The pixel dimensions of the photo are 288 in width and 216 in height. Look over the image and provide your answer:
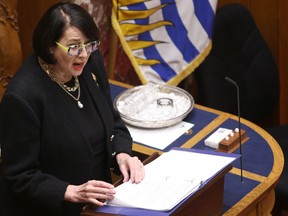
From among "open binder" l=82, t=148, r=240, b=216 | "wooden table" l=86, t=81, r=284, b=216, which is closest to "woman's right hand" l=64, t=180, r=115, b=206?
"open binder" l=82, t=148, r=240, b=216

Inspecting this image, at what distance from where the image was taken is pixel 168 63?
3691mm

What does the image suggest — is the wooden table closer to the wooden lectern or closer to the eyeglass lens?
the wooden lectern

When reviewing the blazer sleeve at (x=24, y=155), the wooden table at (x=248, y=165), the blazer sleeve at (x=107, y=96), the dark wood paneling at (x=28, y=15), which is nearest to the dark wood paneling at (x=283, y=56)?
the wooden table at (x=248, y=165)

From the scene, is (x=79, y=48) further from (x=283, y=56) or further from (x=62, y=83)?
(x=283, y=56)

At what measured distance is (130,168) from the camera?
2375mm

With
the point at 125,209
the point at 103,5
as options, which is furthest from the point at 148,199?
the point at 103,5

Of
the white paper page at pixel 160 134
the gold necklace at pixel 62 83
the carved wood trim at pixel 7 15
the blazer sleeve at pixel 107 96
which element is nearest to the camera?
the gold necklace at pixel 62 83

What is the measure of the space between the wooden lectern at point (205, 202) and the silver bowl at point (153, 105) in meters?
0.58

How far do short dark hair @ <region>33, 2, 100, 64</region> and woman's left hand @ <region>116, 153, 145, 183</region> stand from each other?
0.45 metres

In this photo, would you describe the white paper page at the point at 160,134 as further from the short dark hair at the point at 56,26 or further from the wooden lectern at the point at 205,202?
the short dark hair at the point at 56,26

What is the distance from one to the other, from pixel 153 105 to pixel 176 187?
1.01m

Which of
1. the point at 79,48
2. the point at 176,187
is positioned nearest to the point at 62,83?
the point at 79,48

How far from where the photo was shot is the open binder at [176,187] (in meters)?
2.10

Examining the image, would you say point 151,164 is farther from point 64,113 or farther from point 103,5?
point 103,5
